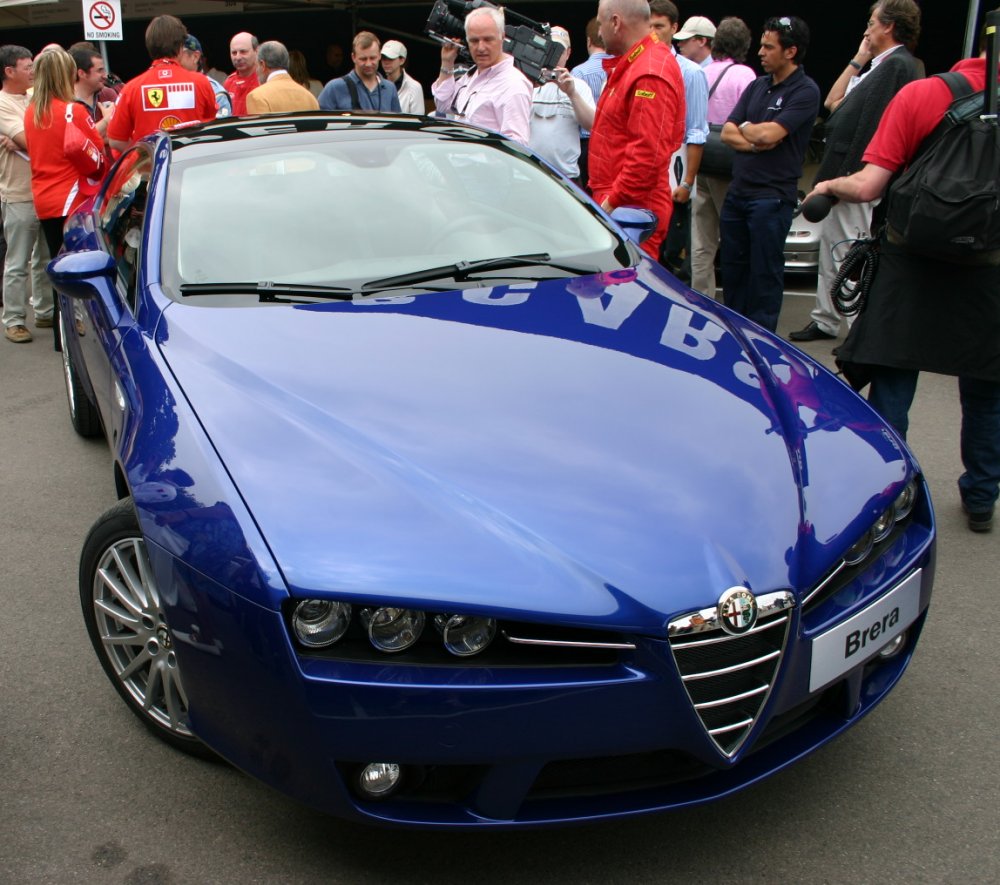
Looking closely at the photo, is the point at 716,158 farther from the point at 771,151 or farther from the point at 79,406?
the point at 79,406

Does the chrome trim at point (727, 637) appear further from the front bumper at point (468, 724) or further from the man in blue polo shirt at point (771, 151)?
the man in blue polo shirt at point (771, 151)

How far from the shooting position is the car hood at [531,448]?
2.01 meters

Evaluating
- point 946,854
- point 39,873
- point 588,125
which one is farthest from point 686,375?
point 588,125

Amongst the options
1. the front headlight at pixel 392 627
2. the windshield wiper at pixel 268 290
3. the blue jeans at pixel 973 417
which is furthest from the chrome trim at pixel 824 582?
the blue jeans at pixel 973 417

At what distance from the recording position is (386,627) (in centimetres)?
201

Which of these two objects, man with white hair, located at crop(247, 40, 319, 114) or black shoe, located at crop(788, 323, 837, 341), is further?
man with white hair, located at crop(247, 40, 319, 114)

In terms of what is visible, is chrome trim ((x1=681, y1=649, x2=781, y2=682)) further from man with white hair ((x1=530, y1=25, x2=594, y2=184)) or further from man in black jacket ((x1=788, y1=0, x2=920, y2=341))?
man with white hair ((x1=530, y1=25, x2=594, y2=184))

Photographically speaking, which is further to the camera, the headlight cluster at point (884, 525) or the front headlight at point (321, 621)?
the headlight cluster at point (884, 525)

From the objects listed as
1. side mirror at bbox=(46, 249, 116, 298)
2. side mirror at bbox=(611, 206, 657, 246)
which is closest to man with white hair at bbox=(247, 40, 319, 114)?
side mirror at bbox=(611, 206, 657, 246)

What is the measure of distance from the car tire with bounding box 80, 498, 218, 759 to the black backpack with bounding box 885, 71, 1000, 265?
255 centimetres

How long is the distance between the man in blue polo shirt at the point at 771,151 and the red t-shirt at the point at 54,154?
3.85 meters

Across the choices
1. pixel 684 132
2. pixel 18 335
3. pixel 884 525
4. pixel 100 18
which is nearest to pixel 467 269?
pixel 884 525

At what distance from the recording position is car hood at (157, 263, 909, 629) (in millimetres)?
2014

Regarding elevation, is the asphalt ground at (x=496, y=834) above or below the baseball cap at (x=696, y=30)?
below
